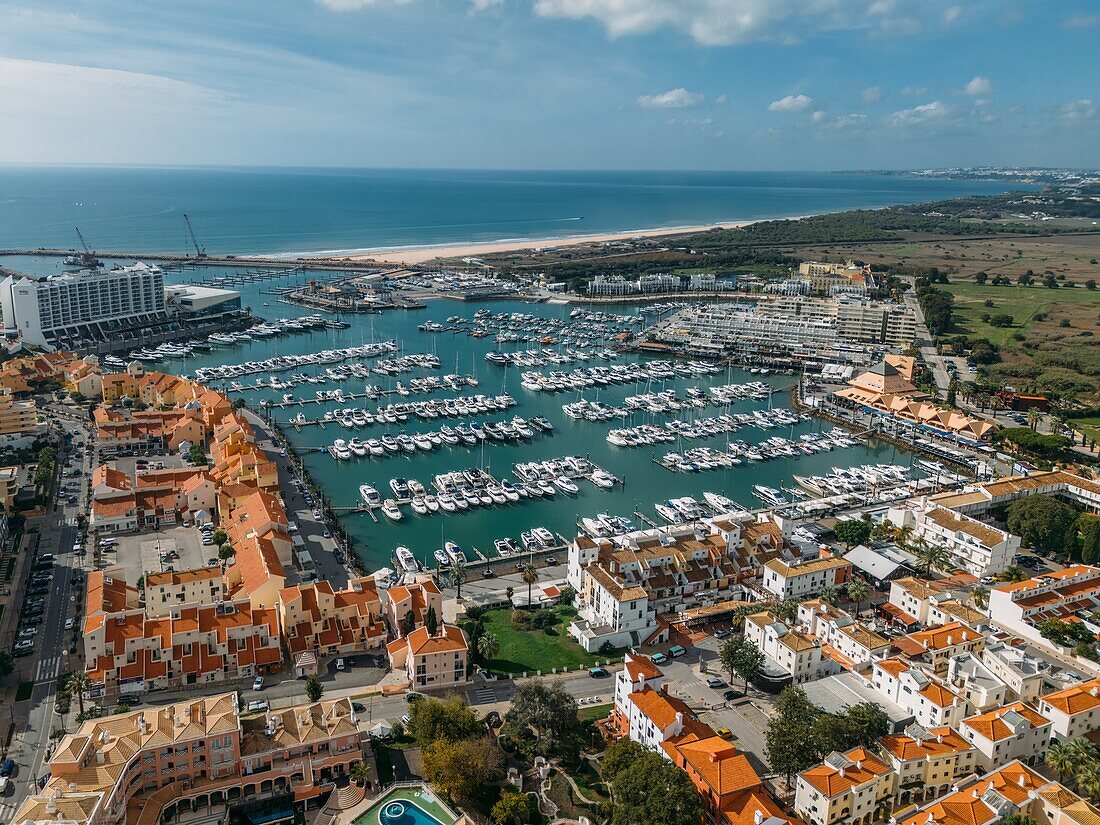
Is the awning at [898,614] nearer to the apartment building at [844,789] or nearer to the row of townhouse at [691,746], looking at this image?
the apartment building at [844,789]

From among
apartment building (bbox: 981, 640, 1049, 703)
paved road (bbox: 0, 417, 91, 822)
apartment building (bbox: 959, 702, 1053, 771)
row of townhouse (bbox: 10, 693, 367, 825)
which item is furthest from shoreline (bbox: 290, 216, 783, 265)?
apartment building (bbox: 959, 702, 1053, 771)

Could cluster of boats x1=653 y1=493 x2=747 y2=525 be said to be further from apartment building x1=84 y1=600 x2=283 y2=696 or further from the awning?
apartment building x1=84 y1=600 x2=283 y2=696

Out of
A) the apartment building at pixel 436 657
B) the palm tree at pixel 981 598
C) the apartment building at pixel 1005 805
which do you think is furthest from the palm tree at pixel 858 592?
the apartment building at pixel 436 657

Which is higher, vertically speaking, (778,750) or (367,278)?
(367,278)

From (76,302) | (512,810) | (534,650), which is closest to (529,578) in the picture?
(534,650)

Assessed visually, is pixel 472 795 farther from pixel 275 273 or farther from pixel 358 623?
pixel 275 273

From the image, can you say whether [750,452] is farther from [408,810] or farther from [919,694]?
[408,810]

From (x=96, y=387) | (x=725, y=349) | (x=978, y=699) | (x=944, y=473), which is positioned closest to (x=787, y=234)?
(x=725, y=349)
